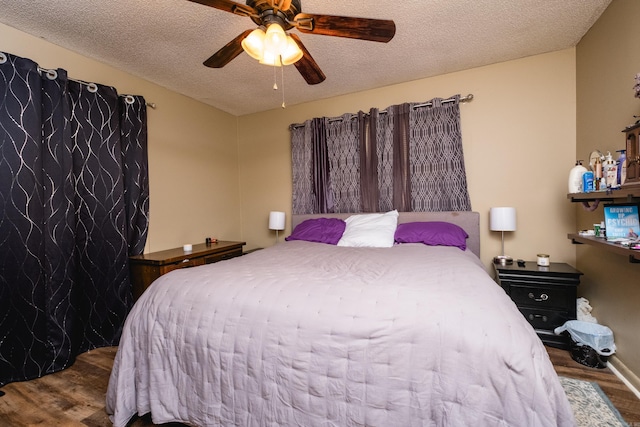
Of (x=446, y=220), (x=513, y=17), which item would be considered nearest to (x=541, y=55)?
(x=513, y=17)

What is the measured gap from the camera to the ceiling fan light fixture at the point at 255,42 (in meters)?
1.47

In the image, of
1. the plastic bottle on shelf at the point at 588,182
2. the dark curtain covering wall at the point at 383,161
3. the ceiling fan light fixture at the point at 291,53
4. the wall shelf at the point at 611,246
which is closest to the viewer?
the wall shelf at the point at 611,246

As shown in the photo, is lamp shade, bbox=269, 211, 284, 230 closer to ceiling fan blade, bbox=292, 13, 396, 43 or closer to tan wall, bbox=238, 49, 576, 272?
tan wall, bbox=238, 49, 576, 272

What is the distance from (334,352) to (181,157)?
9.79 feet

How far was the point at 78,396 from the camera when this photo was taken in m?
1.67

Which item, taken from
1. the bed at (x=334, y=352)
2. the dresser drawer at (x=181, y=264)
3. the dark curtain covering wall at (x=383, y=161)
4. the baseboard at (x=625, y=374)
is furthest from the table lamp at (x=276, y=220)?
the baseboard at (x=625, y=374)

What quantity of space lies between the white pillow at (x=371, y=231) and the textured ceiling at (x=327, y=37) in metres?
1.50

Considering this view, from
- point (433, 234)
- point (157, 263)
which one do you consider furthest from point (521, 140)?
point (157, 263)

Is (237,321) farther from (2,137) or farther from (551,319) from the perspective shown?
(551,319)

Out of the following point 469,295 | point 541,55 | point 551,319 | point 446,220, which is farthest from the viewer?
point 446,220

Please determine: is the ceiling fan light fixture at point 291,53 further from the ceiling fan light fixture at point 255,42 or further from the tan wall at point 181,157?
the tan wall at point 181,157

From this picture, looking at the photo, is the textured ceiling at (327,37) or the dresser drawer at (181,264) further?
the dresser drawer at (181,264)

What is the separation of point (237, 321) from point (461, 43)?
272 cm

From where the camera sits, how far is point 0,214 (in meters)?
1.78
